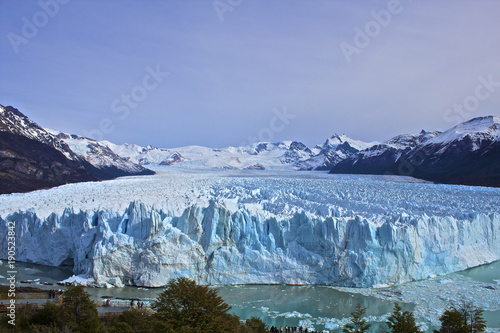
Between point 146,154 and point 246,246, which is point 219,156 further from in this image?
point 246,246

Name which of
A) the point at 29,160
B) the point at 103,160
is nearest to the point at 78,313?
the point at 29,160

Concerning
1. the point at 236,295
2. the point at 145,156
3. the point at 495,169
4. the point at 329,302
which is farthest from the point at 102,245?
the point at 145,156

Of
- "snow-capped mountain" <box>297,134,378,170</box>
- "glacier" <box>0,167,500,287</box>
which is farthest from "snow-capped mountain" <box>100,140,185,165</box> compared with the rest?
"glacier" <box>0,167,500,287</box>

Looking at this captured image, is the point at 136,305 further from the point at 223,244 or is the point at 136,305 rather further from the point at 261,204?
the point at 261,204

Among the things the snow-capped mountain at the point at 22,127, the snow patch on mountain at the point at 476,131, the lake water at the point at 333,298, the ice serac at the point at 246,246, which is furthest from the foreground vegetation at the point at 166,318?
the snow patch on mountain at the point at 476,131

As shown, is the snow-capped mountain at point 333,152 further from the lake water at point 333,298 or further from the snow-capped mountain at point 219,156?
the lake water at point 333,298

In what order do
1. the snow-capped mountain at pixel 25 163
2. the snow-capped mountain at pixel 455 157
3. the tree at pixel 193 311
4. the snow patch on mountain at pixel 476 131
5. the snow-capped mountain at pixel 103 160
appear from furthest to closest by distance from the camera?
the snow-capped mountain at pixel 103 160 < the snow patch on mountain at pixel 476 131 < the snow-capped mountain at pixel 455 157 < the snow-capped mountain at pixel 25 163 < the tree at pixel 193 311

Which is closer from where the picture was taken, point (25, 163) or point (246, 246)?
point (246, 246)
